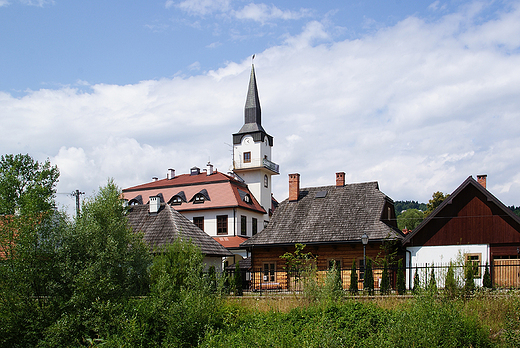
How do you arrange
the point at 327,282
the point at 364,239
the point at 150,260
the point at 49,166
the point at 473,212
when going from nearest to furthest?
the point at 327,282, the point at 150,260, the point at 364,239, the point at 473,212, the point at 49,166

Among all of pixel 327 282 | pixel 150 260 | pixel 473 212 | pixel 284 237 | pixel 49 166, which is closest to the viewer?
pixel 327 282

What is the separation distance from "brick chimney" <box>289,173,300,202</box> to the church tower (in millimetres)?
14092

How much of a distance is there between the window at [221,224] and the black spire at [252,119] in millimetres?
9589

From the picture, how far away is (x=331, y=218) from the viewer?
27516 millimetres

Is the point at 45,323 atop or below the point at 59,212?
below

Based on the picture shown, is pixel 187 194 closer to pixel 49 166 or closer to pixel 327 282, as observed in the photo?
pixel 49 166

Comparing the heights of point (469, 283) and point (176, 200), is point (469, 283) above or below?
below

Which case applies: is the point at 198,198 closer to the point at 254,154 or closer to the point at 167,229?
the point at 254,154

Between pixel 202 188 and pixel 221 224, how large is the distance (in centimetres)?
399

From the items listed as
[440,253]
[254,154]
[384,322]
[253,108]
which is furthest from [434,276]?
[253,108]

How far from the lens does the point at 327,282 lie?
13812mm

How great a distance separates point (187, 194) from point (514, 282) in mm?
29711

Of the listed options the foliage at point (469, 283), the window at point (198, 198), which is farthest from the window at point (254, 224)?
the foliage at point (469, 283)

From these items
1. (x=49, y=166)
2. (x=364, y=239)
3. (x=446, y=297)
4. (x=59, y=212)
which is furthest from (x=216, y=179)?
(x=446, y=297)
